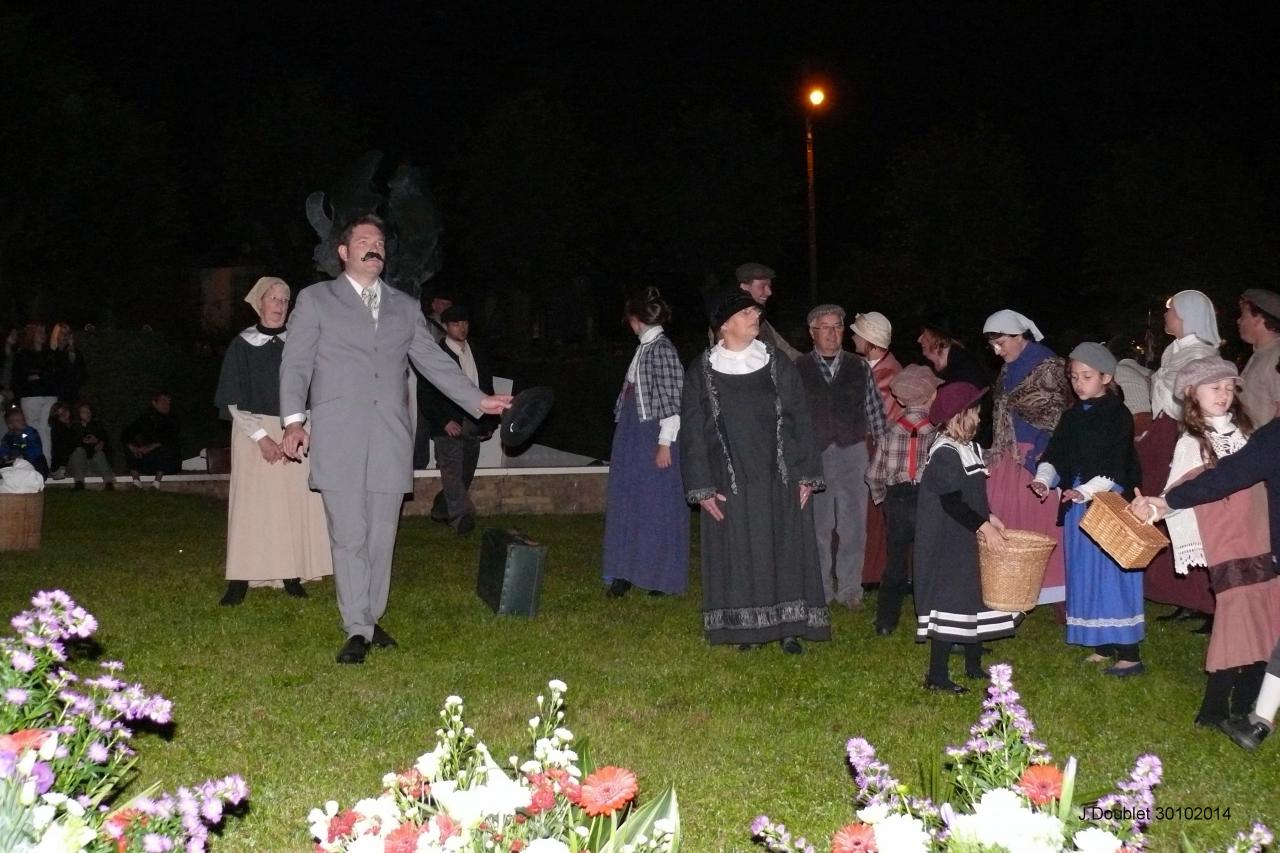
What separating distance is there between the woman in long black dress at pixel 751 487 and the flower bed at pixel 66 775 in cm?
400

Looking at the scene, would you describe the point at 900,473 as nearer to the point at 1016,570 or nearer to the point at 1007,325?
the point at 1007,325

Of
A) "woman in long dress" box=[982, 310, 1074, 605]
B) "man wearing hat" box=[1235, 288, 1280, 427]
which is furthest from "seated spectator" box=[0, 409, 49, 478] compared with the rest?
"man wearing hat" box=[1235, 288, 1280, 427]

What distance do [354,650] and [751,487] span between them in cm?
219

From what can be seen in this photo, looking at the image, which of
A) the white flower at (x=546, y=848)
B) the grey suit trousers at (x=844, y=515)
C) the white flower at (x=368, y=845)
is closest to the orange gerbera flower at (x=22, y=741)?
the white flower at (x=368, y=845)

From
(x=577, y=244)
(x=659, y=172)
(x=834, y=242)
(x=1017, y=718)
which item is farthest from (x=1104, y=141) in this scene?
(x=1017, y=718)

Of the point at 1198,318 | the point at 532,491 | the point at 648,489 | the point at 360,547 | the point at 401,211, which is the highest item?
the point at 401,211

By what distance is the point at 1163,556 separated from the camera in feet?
29.2

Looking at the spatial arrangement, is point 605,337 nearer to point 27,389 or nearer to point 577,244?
point 577,244

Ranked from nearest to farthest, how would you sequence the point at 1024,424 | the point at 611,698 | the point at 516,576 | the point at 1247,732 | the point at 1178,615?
the point at 1247,732 → the point at 611,698 → the point at 1024,424 → the point at 516,576 → the point at 1178,615

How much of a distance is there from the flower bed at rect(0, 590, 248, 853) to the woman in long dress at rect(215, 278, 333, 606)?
4658 millimetres

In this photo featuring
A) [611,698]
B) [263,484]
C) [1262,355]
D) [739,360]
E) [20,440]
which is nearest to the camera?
[611,698]

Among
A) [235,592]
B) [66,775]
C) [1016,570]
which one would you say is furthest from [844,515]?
[66,775]

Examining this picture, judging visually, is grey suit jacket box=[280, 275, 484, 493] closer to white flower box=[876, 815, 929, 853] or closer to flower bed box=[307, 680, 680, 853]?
flower bed box=[307, 680, 680, 853]

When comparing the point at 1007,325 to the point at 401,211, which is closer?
the point at 1007,325
